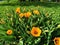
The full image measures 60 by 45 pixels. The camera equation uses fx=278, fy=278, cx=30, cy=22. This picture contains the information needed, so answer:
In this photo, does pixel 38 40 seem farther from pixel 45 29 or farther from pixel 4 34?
pixel 4 34

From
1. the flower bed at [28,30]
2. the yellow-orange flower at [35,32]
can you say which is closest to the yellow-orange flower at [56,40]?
the flower bed at [28,30]

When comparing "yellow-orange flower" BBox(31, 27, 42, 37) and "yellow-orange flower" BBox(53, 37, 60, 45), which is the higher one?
"yellow-orange flower" BBox(31, 27, 42, 37)

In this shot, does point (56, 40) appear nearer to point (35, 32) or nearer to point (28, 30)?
point (35, 32)

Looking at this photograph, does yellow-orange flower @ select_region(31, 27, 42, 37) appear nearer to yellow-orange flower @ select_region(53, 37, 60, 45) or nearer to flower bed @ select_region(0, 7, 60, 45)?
flower bed @ select_region(0, 7, 60, 45)

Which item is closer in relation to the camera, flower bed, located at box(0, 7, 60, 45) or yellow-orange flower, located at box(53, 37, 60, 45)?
yellow-orange flower, located at box(53, 37, 60, 45)

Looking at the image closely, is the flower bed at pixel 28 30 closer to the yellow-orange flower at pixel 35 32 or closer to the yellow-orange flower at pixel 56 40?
the yellow-orange flower at pixel 35 32

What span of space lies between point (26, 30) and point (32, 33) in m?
0.21

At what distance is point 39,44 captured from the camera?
15.9 feet

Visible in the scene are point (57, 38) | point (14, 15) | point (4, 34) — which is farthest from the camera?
point (14, 15)

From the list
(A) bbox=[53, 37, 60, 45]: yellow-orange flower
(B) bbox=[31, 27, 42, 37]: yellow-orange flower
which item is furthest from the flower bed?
(A) bbox=[53, 37, 60, 45]: yellow-orange flower

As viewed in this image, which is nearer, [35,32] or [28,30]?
[35,32]

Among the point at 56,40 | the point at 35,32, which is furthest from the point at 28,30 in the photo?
the point at 56,40

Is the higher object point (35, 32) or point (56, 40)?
point (35, 32)

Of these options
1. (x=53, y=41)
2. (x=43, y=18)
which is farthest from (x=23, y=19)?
(x=53, y=41)
